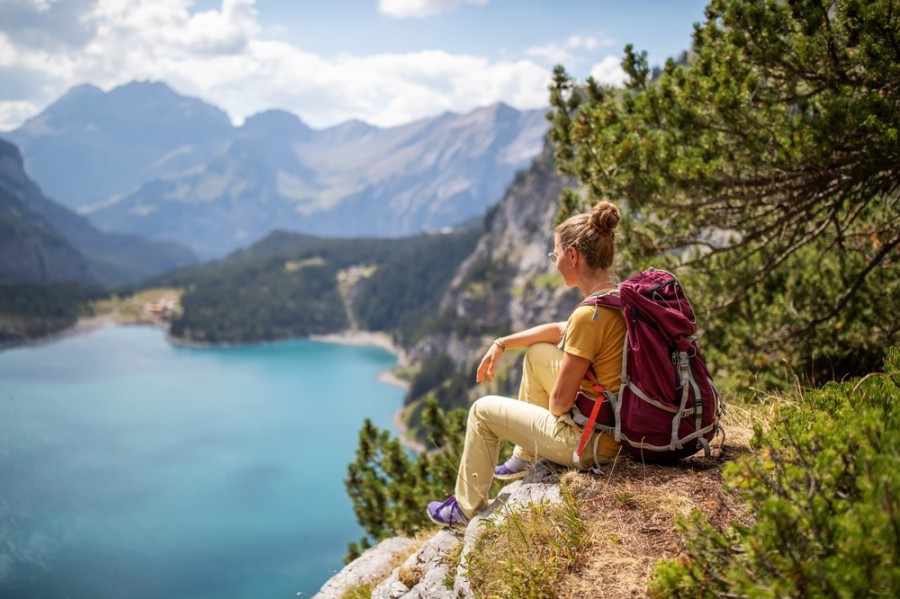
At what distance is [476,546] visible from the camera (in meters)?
4.52

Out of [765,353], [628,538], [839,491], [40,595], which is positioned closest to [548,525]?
[628,538]

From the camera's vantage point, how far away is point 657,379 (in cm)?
425

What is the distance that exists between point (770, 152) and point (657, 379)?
188 inches

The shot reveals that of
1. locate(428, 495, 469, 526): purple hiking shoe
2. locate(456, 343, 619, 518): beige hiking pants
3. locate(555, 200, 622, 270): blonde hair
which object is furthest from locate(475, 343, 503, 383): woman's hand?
locate(555, 200, 622, 270): blonde hair

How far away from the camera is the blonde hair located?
4.38 m

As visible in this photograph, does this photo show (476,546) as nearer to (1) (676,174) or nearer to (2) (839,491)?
(2) (839,491)

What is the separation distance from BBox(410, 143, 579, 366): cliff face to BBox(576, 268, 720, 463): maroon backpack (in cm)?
13028

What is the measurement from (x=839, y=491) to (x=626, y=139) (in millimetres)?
5945

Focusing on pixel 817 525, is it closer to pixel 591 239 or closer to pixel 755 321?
pixel 591 239

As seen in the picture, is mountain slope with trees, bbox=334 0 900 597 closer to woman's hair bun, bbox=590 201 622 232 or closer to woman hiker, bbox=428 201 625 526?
woman hiker, bbox=428 201 625 526

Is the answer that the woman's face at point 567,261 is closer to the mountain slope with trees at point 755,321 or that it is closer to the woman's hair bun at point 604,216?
the woman's hair bun at point 604,216

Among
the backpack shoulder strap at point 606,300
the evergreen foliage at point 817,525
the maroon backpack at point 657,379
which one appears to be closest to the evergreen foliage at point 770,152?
the maroon backpack at point 657,379

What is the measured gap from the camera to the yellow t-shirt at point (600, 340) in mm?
4195

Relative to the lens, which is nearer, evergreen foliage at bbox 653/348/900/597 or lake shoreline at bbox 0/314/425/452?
evergreen foliage at bbox 653/348/900/597
